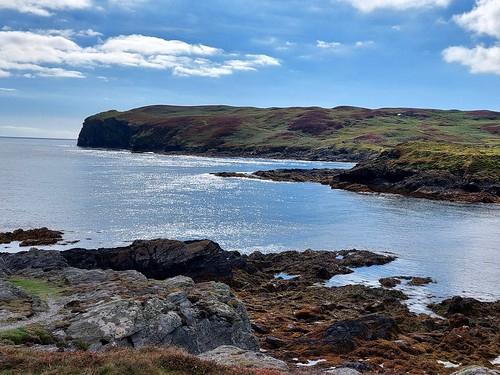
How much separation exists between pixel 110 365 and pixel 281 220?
63759mm

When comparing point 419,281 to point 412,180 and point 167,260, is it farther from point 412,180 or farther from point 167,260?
point 412,180

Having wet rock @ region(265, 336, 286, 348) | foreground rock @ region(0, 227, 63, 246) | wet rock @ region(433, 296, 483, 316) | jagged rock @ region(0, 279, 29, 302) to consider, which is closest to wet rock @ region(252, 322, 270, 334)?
wet rock @ region(265, 336, 286, 348)

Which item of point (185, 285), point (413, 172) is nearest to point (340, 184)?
point (413, 172)

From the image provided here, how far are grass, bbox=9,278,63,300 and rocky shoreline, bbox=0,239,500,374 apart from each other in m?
0.06

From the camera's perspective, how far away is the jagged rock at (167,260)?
46562mm

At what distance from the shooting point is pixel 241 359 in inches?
781

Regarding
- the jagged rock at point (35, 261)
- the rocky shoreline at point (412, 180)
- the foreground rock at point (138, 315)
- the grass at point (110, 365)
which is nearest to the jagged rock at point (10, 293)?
the foreground rock at point (138, 315)

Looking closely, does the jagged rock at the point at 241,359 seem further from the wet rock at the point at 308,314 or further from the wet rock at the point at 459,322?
the wet rock at the point at 459,322

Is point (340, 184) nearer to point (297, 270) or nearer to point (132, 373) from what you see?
point (297, 270)

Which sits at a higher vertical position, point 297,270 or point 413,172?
point 413,172

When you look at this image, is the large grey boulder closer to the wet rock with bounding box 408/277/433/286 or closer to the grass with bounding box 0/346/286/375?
the grass with bounding box 0/346/286/375

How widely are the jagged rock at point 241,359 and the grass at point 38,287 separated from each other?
14.3 m

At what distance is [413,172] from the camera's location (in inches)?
4776

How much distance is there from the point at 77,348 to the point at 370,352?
51.2ft
